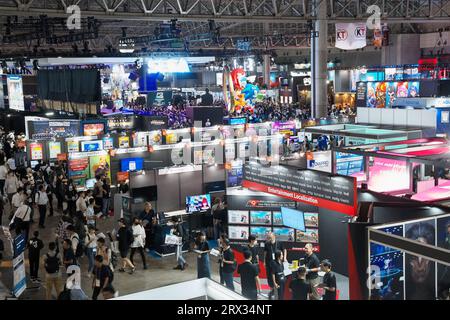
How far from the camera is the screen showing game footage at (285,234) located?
1005 centimetres

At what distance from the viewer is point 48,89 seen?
3247cm

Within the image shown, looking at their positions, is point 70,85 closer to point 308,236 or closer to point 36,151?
point 36,151

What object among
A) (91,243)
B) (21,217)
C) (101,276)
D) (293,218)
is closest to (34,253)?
(91,243)

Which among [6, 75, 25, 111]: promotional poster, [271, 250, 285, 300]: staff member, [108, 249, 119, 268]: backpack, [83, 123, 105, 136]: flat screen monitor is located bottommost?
[108, 249, 119, 268]: backpack

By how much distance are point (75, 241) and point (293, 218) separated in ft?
12.1

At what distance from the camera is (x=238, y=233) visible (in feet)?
34.6

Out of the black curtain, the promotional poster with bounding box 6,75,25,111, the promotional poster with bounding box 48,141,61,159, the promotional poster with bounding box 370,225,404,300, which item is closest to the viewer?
the promotional poster with bounding box 370,225,404,300

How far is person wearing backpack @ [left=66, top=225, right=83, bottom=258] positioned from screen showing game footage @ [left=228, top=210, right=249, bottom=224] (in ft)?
8.63

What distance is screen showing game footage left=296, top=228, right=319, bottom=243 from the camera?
32.2 feet

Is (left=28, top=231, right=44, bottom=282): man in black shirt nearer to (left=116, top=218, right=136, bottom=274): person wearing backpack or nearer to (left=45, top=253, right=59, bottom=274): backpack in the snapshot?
(left=45, top=253, right=59, bottom=274): backpack

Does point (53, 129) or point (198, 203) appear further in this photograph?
point (53, 129)

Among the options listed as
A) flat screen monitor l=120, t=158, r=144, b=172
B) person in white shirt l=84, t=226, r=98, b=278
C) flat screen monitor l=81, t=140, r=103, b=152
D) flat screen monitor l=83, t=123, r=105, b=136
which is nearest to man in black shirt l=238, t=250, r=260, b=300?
person in white shirt l=84, t=226, r=98, b=278
